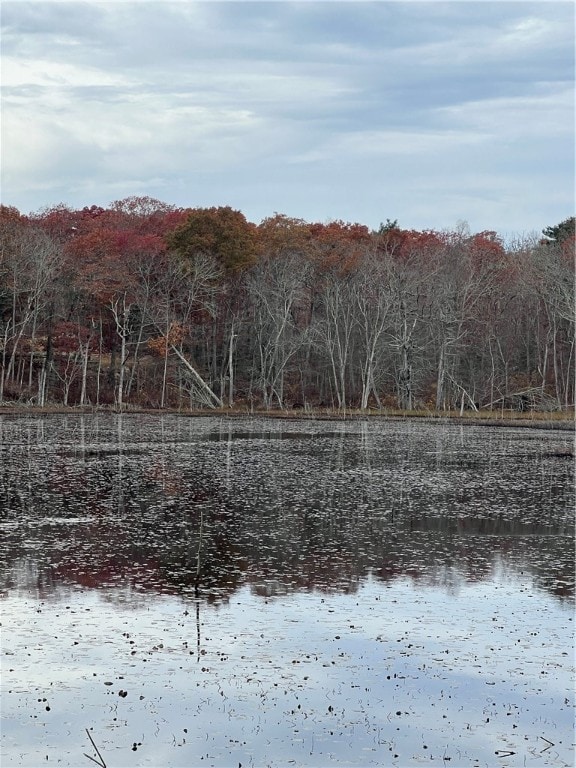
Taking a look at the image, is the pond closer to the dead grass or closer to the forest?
the dead grass

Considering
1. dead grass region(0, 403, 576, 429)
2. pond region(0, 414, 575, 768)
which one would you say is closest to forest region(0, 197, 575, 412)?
dead grass region(0, 403, 576, 429)

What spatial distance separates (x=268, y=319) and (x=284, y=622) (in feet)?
183

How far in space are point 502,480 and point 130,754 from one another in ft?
63.0

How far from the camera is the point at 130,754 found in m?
7.72

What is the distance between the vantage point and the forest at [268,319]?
6184 cm

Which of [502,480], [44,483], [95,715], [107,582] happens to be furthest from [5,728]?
[502,480]

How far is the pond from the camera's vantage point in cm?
812

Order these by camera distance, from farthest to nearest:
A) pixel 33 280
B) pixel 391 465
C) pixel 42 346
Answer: pixel 42 346, pixel 33 280, pixel 391 465

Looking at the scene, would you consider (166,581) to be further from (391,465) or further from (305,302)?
(305,302)

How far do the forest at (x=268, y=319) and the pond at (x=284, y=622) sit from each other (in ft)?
125

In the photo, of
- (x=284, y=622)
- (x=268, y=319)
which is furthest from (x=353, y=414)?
(x=284, y=622)

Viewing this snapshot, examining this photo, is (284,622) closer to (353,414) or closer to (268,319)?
(353,414)

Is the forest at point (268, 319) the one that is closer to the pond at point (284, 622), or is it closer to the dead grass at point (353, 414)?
the dead grass at point (353, 414)

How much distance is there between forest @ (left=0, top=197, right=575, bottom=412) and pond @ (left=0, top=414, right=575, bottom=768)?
3806 cm
